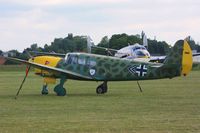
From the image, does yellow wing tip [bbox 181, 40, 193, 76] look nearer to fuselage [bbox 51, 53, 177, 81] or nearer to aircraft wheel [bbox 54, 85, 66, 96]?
fuselage [bbox 51, 53, 177, 81]

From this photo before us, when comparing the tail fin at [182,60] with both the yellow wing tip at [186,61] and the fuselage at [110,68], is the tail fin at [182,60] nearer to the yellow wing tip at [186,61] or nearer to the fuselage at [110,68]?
the yellow wing tip at [186,61]

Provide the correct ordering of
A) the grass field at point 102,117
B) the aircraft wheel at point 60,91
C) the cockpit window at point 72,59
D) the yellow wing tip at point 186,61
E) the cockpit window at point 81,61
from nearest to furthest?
1. the grass field at point 102,117
2. the yellow wing tip at point 186,61
3. the aircraft wheel at point 60,91
4. the cockpit window at point 81,61
5. the cockpit window at point 72,59

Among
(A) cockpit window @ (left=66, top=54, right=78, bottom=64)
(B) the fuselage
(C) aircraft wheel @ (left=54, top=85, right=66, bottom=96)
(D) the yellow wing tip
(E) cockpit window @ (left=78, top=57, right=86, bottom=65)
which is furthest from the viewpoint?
(A) cockpit window @ (left=66, top=54, right=78, bottom=64)

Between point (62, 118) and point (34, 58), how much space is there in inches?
445

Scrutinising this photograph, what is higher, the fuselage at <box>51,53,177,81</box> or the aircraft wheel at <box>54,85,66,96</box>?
the fuselage at <box>51,53,177,81</box>

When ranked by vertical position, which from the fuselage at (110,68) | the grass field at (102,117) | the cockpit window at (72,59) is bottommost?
the grass field at (102,117)

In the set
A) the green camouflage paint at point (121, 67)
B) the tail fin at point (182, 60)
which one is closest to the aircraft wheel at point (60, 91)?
the green camouflage paint at point (121, 67)

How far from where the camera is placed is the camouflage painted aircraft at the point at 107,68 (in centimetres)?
2202

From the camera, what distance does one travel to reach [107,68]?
22875mm

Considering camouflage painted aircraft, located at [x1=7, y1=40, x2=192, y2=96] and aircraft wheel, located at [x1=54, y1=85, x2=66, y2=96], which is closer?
camouflage painted aircraft, located at [x1=7, y1=40, x2=192, y2=96]

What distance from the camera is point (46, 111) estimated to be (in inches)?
596

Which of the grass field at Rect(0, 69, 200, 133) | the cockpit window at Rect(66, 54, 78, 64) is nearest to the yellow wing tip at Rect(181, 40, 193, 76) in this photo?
the grass field at Rect(0, 69, 200, 133)

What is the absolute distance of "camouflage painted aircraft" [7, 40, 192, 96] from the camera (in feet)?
72.2

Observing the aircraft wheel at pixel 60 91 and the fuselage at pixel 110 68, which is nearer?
the fuselage at pixel 110 68
